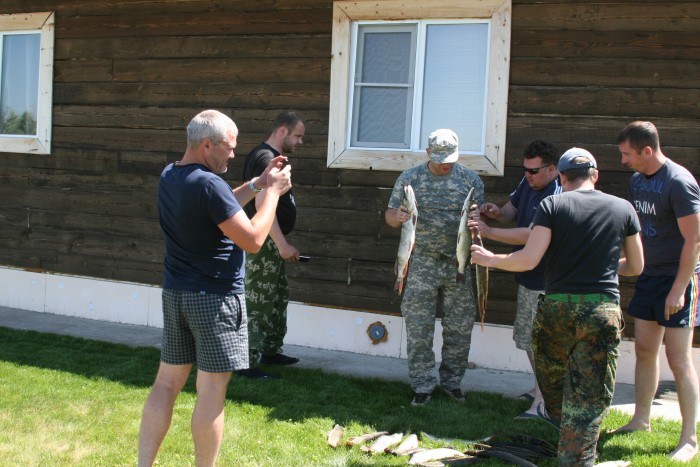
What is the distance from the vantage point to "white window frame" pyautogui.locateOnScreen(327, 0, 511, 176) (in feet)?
21.7

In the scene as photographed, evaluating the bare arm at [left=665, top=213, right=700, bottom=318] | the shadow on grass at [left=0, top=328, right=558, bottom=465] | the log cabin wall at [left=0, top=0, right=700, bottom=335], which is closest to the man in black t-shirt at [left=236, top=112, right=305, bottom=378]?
the shadow on grass at [left=0, top=328, right=558, bottom=465]

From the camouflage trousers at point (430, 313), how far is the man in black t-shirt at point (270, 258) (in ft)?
3.22

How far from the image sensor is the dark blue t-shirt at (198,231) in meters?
3.75

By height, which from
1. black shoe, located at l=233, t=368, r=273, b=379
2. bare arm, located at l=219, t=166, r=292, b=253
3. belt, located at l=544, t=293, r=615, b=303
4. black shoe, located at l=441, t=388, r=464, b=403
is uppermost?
bare arm, located at l=219, t=166, r=292, b=253

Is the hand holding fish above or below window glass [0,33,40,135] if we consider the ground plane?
below

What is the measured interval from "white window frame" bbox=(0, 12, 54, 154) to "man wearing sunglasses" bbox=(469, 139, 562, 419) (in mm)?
5506

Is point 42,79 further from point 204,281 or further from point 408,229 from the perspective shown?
point 204,281

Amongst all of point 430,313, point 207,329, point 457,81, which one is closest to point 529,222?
point 430,313

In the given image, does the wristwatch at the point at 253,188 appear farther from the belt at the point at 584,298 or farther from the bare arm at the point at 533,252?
the belt at the point at 584,298

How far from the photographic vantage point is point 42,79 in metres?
8.73

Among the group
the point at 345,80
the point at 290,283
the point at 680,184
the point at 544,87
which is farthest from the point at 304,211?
the point at 680,184

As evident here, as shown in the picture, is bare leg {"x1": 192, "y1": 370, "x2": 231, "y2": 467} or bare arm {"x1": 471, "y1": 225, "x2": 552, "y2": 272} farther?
bare arm {"x1": 471, "y1": 225, "x2": 552, "y2": 272}

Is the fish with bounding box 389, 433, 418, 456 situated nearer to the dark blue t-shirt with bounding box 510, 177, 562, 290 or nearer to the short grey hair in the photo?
the dark blue t-shirt with bounding box 510, 177, 562, 290

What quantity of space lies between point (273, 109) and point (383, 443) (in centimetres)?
393
